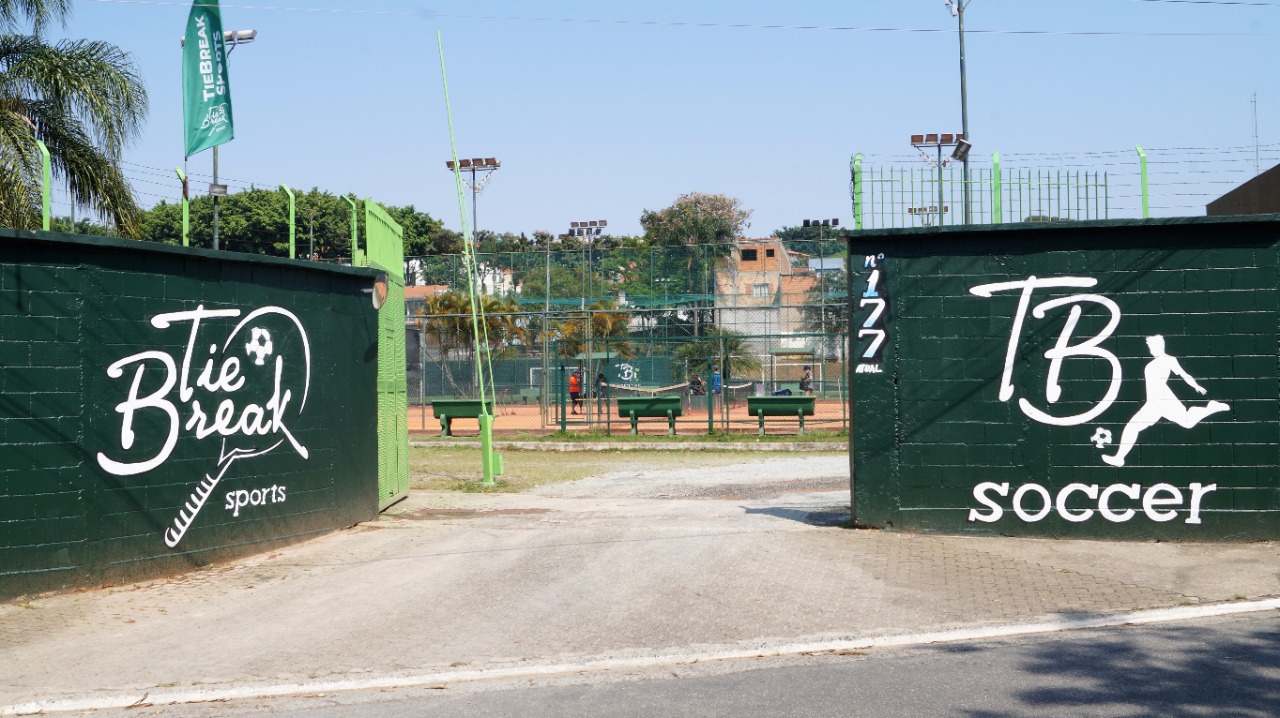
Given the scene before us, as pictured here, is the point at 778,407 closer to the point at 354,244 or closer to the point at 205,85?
the point at 354,244

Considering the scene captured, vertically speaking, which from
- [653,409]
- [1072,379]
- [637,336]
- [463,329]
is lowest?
[653,409]

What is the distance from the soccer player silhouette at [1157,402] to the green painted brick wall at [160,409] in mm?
7537

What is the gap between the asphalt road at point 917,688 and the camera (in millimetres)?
5824

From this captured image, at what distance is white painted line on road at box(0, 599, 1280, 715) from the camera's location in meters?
6.40

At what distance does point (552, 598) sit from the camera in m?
8.70

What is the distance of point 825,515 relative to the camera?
1246 centimetres

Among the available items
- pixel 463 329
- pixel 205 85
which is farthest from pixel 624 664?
pixel 463 329

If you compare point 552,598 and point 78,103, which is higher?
point 78,103

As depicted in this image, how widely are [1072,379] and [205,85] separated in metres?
9.41

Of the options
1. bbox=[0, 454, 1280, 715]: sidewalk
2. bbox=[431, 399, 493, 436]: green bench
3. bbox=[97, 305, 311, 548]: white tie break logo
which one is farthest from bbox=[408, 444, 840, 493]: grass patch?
bbox=[97, 305, 311, 548]: white tie break logo

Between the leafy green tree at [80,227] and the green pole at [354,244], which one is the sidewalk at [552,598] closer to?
the green pole at [354,244]

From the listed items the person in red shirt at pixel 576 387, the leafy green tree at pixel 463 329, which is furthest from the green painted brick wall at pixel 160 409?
the leafy green tree at pixel 463 329

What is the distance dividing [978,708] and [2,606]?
680 cm

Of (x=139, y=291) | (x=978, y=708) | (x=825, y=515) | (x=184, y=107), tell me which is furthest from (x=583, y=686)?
(x=184, y=107)
